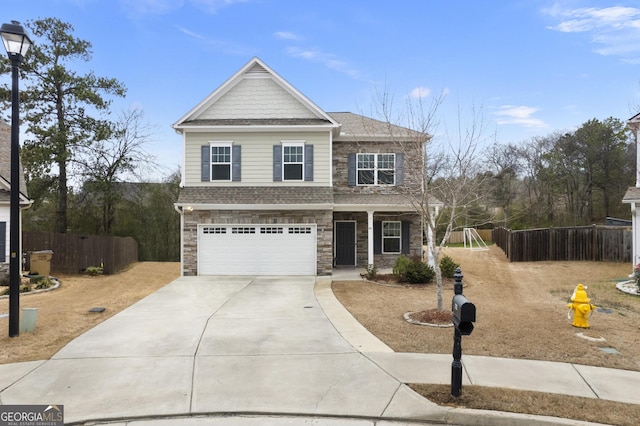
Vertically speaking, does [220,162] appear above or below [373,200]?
above

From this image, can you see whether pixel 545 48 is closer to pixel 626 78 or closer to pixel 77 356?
pixel 626 78

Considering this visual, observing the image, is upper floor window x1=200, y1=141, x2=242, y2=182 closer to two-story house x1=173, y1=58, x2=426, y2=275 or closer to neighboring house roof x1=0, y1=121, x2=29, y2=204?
two-story house x1=173, y1=58, x2=426, y2=275

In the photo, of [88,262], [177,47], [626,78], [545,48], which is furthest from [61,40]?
[626,78]

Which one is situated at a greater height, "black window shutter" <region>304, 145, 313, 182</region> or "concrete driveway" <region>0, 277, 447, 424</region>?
"black window shutter" <region>304, 145, 313, 182</region>

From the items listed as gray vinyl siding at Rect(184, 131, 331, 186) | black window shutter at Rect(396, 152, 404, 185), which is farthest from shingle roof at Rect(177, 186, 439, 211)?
black window shutter at Rect(396, 152, 404, 185)

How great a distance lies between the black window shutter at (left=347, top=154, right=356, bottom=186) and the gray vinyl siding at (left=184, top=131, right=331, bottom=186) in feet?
5.11

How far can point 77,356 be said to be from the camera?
615 centimetres

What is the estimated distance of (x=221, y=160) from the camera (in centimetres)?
1574

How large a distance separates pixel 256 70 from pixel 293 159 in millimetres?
3904

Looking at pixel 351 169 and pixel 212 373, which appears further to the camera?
pixel 351 169

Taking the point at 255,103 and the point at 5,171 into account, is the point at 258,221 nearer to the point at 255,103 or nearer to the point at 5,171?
the point at 255,103

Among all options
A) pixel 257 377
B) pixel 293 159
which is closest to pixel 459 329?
pixel 257 377

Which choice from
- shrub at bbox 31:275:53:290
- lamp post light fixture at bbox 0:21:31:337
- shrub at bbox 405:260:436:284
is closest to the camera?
lamp post light fixture at bbox 0:21:31:337

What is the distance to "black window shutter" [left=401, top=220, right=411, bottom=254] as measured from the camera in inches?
683
